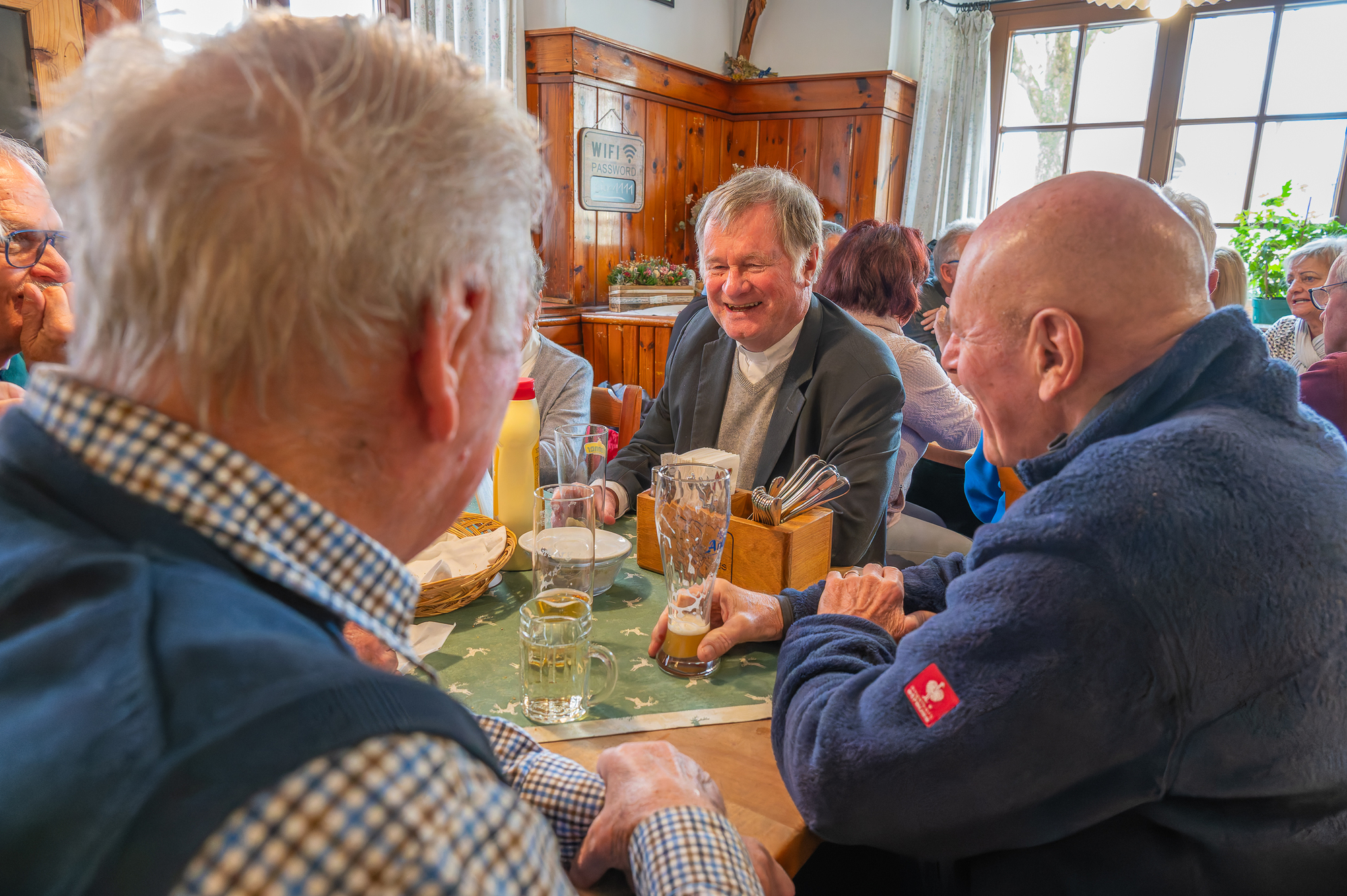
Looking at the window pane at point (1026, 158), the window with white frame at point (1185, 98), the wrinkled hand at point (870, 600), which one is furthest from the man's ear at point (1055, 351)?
the window pane at point (1026, 158)

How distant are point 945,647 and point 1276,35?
6.63 m

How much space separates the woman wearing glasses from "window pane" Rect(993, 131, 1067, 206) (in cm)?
254

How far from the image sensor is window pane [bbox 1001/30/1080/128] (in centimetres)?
607

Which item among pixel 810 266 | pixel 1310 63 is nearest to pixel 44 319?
pixel 810 266

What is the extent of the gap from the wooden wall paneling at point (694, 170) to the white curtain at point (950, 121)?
163 centimetres

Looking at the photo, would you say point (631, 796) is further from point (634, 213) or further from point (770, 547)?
point (634, 213)

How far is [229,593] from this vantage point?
44 centimetres

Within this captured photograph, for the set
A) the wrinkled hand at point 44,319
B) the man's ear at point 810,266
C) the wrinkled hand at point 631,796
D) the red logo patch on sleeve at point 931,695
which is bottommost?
the wrinkled hand at point 631,796

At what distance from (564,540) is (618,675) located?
21 cm

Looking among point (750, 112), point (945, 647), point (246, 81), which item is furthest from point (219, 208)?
point (750, 112)

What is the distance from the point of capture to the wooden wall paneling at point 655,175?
5.75m

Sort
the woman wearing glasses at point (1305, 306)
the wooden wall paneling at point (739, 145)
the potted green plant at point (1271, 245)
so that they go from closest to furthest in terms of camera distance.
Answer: the woman wearing glasses at point (1305, 306), the potted green plant at point (1271, 245), the wooden wall paneling at point (739, 145)

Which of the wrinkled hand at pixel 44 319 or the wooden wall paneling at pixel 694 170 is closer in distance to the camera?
the wrinkled hand at pixel 44 319

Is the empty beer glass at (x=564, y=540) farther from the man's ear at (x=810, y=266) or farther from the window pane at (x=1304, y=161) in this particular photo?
the window pane at (x=1304, y=161)
